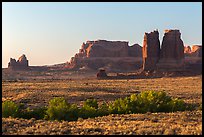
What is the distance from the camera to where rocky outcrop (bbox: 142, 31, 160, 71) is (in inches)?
3174

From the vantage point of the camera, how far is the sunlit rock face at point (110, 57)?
368ft

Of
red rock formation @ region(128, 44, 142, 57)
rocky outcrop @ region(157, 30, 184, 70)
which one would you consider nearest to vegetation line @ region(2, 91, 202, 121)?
rocky outcrop @ region(157, 30, 184, 70)

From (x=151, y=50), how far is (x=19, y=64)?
42329 mm

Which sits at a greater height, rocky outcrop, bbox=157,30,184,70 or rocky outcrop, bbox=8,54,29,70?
rocky outcrop, bbox=157,30,184,70

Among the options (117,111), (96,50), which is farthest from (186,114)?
(96,50)

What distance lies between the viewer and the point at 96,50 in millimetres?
125812

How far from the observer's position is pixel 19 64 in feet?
351

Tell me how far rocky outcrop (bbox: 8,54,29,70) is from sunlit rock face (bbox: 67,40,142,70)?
15.3 metres

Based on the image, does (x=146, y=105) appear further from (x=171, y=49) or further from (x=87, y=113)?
(x=171, y=49)

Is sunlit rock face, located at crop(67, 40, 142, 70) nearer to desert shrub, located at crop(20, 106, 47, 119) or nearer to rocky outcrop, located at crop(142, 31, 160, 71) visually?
rocky outcrop, located at crop(142, 31, 160, 71)

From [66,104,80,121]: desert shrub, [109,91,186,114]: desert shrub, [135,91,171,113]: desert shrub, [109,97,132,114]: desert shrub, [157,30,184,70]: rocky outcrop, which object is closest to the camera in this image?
[66,104,80,121]: desert shrub

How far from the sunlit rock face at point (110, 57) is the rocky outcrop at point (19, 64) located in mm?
15306

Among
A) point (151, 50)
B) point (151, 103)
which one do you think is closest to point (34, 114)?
point (151, 103)

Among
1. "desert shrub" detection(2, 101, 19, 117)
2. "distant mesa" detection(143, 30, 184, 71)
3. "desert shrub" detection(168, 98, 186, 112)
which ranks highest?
"distant mesa" detection(143, 30, 184, 71)
